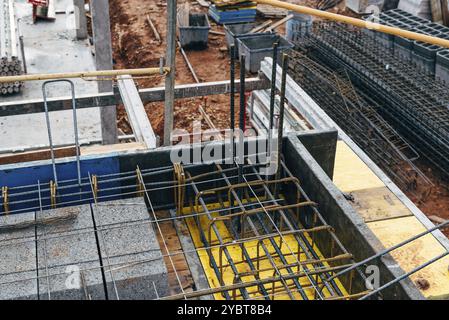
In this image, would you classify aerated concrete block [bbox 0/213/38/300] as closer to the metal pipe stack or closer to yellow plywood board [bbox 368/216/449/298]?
yellow plywood board [bbox 368/216/449/298]

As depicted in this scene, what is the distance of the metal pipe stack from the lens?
49.5ft

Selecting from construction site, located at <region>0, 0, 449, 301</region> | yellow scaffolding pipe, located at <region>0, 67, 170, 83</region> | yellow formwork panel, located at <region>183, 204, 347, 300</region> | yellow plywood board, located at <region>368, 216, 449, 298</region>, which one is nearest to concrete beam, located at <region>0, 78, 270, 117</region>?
construction site, located at <region>0, 0, 449, 301</region>

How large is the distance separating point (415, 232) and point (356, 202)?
83cm

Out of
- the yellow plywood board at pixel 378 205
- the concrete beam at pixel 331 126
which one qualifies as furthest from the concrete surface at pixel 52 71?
the yellow plywood board at pixel 378 205

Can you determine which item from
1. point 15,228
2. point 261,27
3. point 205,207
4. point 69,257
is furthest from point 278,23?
point 69,257

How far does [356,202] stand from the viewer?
794cm

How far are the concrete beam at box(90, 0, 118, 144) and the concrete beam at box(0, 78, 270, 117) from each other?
5.02ft

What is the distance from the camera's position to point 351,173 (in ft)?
28.3

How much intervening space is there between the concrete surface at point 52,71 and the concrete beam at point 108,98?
352 centimetres
